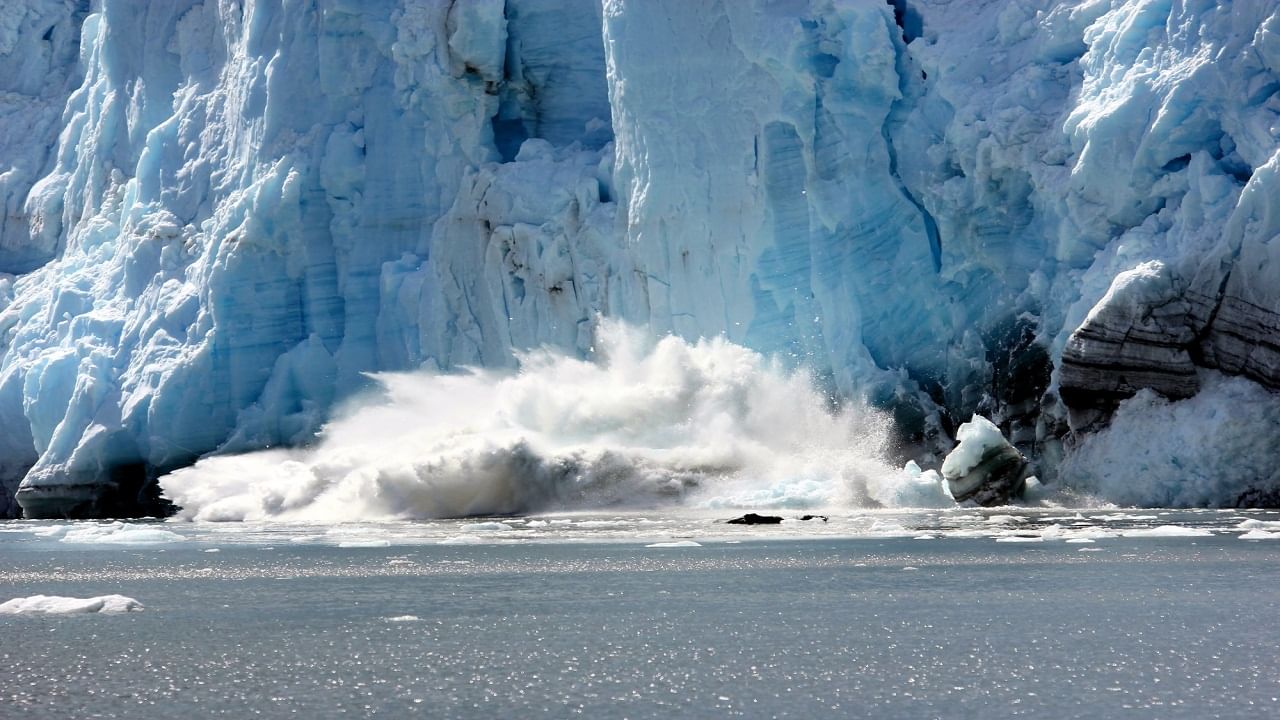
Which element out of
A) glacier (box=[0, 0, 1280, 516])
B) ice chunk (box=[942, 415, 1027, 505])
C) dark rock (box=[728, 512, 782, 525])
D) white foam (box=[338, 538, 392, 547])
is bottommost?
white foam (box=[338, 538, 392, 547])

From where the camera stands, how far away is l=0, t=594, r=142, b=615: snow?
39.3 ft

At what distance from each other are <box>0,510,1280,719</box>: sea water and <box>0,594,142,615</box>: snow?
182 millimetres

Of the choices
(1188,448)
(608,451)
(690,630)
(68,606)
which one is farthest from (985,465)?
(68,606)

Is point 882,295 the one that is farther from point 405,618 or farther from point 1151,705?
point 1151,705

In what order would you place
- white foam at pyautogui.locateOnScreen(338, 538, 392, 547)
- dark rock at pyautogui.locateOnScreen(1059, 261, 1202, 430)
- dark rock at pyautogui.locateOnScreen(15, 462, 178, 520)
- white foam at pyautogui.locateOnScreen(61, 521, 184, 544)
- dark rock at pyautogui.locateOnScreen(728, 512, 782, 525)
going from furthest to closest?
dark rock at pyautogui.locateOnScreen(15, 462, 178, 520) → white foam at pyautogui.locateOnScreen(61, 521, 184, 544) → dark rock at pyautogui.locateOnScreen(728, 512, 782, 525) → dark rock at pyautogui.locateOnScreen(1059, 261, 1202, 430) → white foam at pyautogui.locateOnScreen(338, 538, 392, 547)

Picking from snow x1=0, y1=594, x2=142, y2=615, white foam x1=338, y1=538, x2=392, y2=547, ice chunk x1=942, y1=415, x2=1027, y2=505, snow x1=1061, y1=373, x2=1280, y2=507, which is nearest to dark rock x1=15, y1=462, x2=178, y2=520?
white foam x1=338, y1=538, x2=392, y2=547

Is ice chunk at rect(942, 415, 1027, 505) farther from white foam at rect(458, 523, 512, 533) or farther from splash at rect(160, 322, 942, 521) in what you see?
white foam at rect(458, 523, 512, 533)

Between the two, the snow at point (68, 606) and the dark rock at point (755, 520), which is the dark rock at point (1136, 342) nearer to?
the dark rock at point (755, 520)

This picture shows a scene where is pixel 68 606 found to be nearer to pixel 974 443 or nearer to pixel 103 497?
pixel 974 443

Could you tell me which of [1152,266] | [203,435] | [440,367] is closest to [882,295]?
[1152,266]

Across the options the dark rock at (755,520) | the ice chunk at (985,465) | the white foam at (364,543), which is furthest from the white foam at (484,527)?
the ice chunk at (985,465)

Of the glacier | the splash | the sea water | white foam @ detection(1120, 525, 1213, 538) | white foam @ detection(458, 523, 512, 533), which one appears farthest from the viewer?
the splash

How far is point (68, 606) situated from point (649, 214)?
694 inches

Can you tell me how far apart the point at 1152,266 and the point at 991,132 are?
4.05 m
